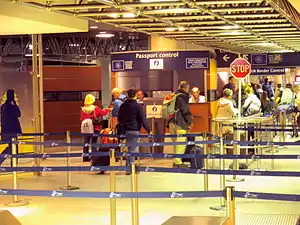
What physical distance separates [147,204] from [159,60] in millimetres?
8053

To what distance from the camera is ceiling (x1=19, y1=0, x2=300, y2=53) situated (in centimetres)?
893

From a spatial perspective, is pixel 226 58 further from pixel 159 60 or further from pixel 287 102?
pixel 159 60

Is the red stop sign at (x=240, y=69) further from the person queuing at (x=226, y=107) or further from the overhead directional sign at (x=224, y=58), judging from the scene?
the overhead directional sign at (x=224, y=58)

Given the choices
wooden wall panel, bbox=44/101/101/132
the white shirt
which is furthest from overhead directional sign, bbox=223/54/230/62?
the white shirt

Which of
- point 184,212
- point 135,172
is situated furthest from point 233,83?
point 135,172

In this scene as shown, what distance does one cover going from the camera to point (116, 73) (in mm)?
17109

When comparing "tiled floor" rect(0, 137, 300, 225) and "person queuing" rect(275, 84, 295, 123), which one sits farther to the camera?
"person queuing" rect(275, 84, 295, 123)

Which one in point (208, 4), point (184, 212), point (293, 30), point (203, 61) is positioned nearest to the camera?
point (184, 212)

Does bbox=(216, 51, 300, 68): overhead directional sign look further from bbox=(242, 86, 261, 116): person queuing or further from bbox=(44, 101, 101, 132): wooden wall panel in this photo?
bbox=(242, 86, 261, 116): person queuing

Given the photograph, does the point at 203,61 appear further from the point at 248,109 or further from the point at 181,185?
the point at 181,185

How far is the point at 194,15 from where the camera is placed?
1070cm

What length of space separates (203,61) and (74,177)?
5.70 meters

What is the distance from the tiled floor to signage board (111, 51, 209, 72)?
16.1ft

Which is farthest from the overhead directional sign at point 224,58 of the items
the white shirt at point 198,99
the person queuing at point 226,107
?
the person queuing at point 226,107
